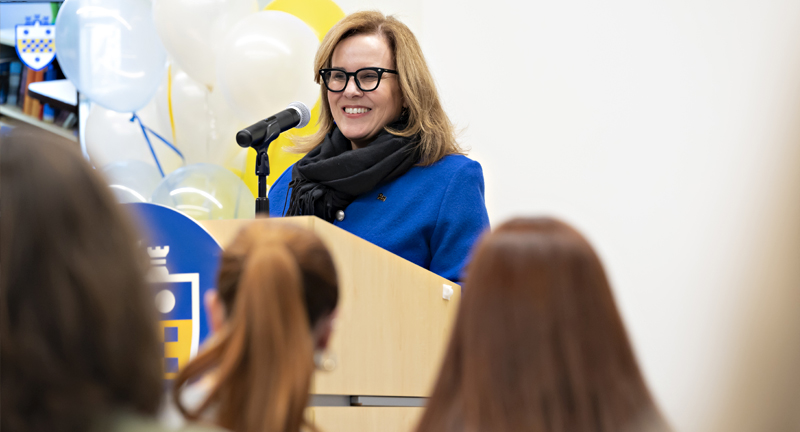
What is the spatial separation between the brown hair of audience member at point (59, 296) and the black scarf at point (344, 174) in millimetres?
1320

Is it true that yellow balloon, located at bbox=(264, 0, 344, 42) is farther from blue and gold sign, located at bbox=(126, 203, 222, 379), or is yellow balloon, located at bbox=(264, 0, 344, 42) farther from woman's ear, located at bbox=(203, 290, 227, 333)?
woman's ear, located at bbox=(203, 290, 227, 333)

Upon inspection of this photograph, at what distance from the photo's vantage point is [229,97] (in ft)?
8.17

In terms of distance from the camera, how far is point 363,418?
4.80 ft

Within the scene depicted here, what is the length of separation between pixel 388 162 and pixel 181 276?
2.59ft

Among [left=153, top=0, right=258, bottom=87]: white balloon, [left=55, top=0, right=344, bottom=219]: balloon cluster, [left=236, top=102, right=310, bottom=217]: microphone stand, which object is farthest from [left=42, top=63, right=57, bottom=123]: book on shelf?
[left=236, top=102, right=310, bottom=217]: microphone stand

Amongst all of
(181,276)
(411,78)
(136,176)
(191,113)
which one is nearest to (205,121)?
(191,113)

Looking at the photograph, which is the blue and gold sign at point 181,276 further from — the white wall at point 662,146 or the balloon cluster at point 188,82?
the white wall at point 662,146

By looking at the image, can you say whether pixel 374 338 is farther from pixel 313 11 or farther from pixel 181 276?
pixel 313 11

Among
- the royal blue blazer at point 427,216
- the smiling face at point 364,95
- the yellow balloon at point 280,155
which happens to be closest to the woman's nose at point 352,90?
the smiling face at point 364,95

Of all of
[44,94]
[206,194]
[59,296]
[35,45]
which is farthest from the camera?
[44,94]

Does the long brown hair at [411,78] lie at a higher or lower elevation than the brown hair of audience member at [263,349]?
higher

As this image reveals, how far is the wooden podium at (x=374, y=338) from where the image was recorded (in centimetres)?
139

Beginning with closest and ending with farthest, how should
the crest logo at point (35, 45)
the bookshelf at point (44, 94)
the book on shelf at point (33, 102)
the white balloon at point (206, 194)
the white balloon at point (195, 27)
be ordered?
the white balloon at point (206, 194) < the white balloon at point (195, 27) < the crest logo at point (35, 45) < the bookshelf at point (44, 94) < the book on shelf at point (33, 102)

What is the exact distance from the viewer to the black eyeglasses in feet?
6.86
